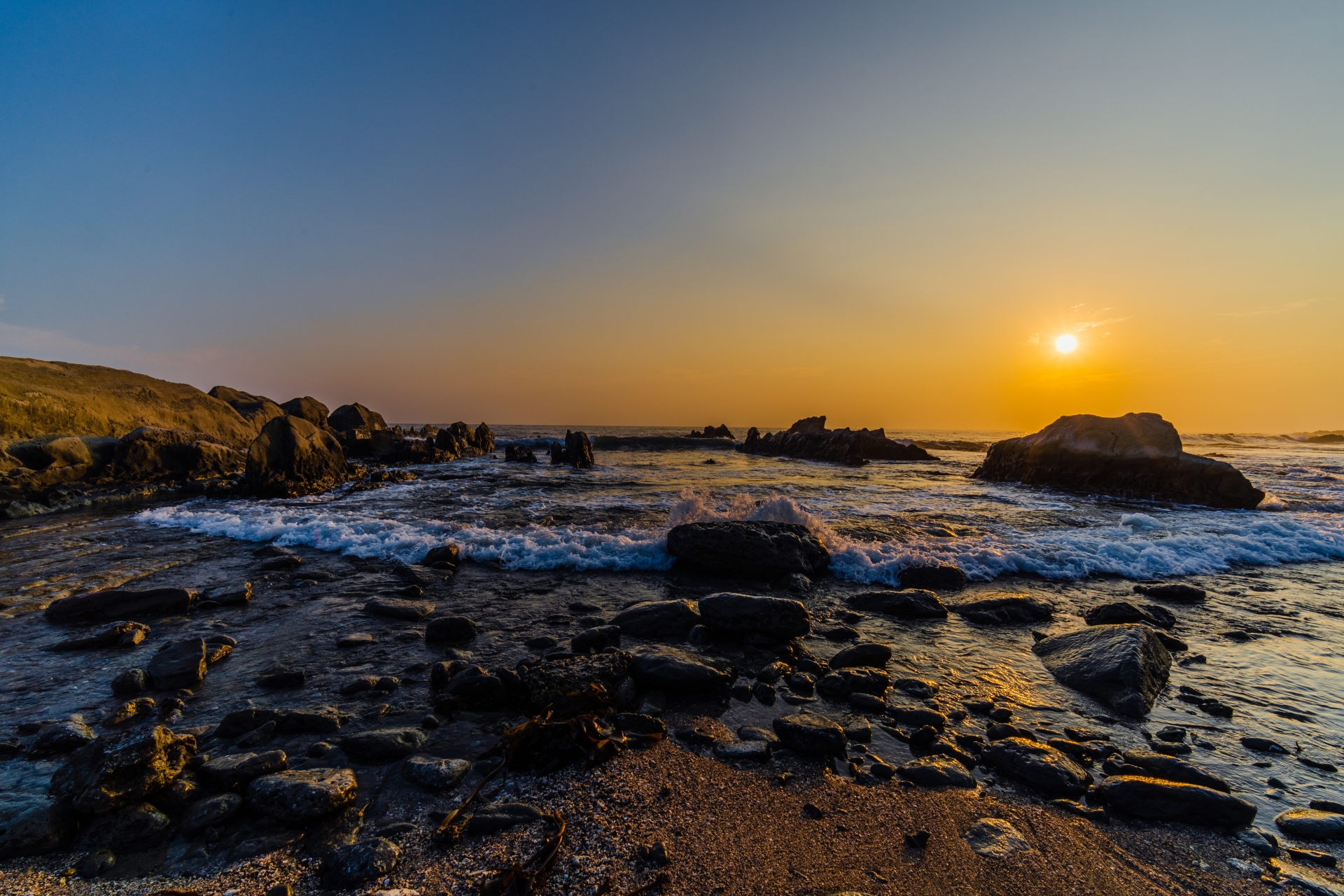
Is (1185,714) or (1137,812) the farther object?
(1185,714)

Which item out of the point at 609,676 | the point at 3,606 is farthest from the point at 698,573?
the point at 3,606

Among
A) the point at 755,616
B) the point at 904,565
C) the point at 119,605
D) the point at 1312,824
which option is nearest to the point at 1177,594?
the point at 904,565

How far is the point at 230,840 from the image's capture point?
9.33 ft

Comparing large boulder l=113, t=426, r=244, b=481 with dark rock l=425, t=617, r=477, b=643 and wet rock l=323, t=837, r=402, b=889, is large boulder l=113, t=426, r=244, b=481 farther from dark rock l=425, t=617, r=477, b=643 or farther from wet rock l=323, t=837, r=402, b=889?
wet rock l=323, t=837, r=402, b=889

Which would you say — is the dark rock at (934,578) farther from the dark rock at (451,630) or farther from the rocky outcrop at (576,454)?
the rocky outcrop at (576,454)

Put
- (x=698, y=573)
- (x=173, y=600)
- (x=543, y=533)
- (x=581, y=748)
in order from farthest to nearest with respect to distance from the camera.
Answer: (x=543, y=533) → (x=698, y=573) → (x=173, y=600) → (x=581, y=748)

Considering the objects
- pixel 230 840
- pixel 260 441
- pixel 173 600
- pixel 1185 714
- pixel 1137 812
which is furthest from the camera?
pixel 260 441

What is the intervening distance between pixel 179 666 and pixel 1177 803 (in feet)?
27.8

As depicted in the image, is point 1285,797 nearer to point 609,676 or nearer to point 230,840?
point 609,676

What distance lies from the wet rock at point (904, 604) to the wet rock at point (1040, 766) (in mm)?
3193

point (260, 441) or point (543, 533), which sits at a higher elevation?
point (260, 441)

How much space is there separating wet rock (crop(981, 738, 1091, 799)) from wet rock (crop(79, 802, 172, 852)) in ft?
18.3

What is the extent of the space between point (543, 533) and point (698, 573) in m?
3.66

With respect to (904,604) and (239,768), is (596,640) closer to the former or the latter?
(239,768)
